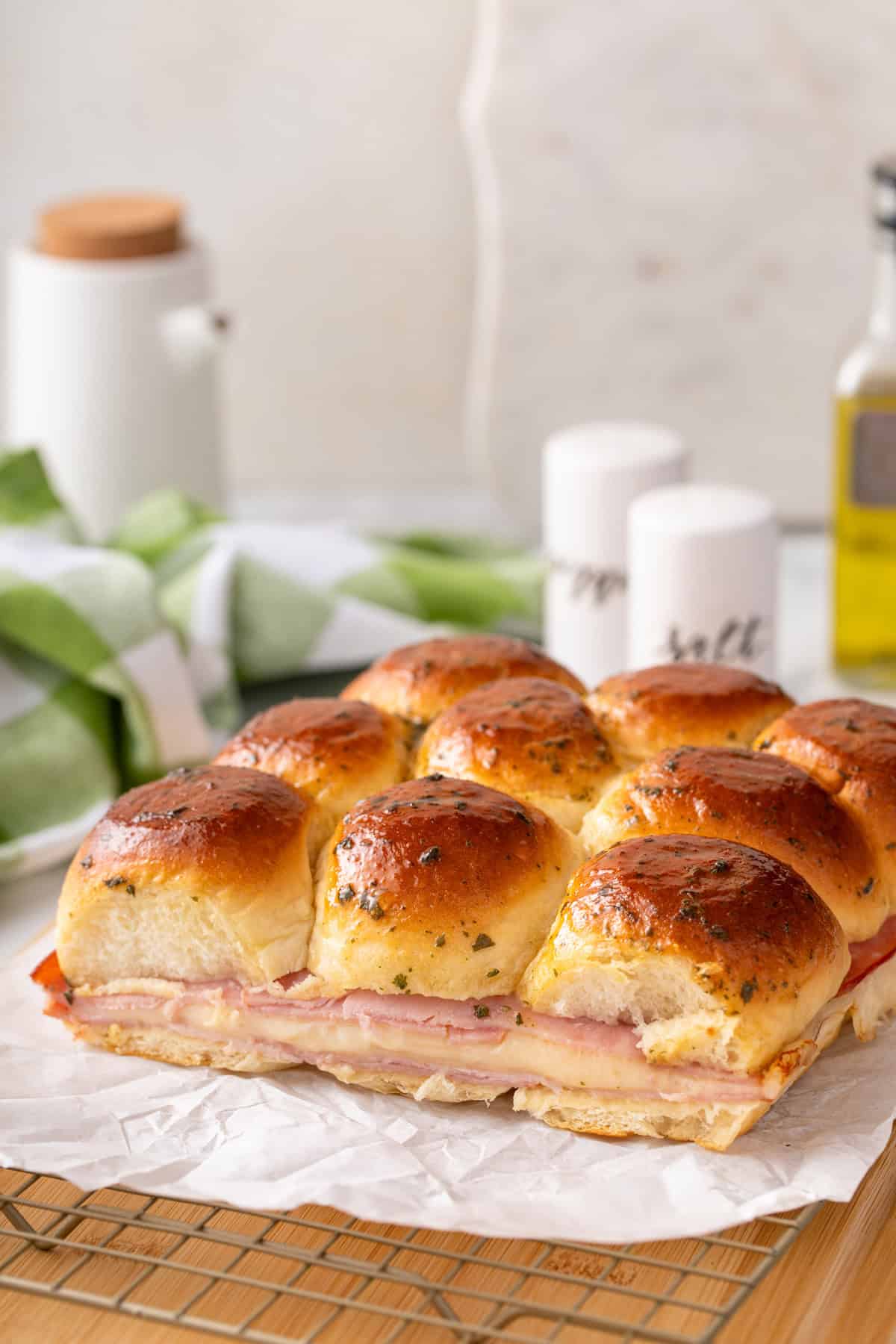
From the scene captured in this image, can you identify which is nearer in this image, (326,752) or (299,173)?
(326,752)

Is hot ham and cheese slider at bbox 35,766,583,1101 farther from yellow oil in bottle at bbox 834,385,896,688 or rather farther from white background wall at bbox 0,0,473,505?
white background wall at bbox 0,0,473,505

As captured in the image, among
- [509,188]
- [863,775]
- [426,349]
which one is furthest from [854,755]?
[426,349]

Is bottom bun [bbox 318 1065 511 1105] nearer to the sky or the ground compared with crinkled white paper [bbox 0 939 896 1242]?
nearer to the sky

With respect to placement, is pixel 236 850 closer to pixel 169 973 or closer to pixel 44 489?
pixel 169 973

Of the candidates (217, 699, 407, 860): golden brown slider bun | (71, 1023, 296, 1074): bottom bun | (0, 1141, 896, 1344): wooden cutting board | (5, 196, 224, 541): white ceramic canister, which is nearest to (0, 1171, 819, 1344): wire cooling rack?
(0, 1141, 896, 1344): wooden cutting board

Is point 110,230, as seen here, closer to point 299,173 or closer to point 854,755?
point 299,173

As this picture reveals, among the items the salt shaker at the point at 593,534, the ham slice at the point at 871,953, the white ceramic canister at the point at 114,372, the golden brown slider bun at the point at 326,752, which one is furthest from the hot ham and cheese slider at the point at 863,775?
the white ceramic canister at the point at 114,372

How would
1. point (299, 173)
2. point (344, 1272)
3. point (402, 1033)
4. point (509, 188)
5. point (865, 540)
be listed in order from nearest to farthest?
point (344, 1272) < point (402, 1033) < point (865, 540) < point (509, 188) < point (299, 173)
